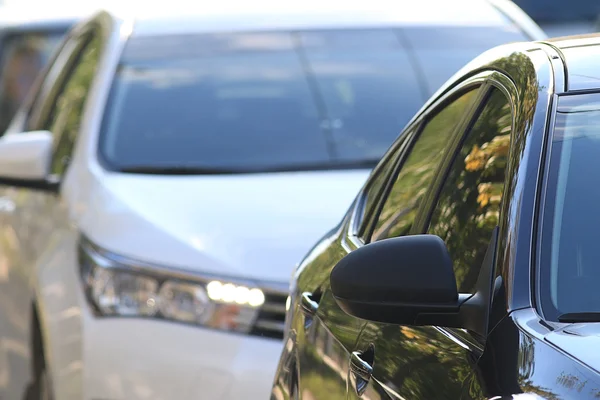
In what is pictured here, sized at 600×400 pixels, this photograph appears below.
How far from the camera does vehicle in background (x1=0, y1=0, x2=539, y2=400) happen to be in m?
5.11

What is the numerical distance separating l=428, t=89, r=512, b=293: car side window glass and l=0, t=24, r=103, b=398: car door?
246 centimetres

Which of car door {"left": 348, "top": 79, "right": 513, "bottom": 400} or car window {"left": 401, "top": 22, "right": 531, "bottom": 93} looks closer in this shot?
car door {"left": 348, "top": 79, "right": 513, "bottom": 400}

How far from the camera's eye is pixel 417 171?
3.68 meters

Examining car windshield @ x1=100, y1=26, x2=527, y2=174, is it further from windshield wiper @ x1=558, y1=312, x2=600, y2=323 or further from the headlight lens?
windshield wiper @ x1=558, y1=312, x2=600, y2=323

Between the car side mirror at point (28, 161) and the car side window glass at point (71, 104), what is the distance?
0.07 metres

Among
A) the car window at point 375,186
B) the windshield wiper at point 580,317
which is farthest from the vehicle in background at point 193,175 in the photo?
the windshield wiper at point 580,317

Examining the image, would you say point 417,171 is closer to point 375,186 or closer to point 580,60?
point 375,186

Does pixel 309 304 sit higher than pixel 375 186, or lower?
lower

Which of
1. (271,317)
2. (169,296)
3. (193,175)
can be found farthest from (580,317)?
(193,175)

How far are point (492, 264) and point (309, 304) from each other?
990mm

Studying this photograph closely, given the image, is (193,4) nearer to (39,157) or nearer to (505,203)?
(39,157)

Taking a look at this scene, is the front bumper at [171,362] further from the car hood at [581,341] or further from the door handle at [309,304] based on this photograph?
the car hood at [581,341]

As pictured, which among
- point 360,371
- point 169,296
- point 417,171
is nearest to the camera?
point 360,371

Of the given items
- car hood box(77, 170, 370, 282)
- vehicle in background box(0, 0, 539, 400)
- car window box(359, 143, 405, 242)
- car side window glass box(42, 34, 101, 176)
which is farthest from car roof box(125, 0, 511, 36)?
car window box(359, 143, 405, 242)
